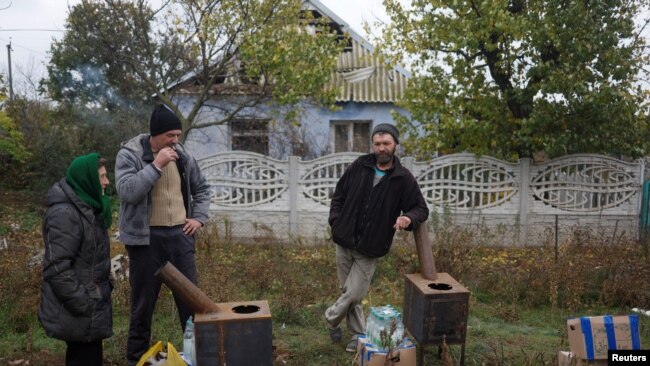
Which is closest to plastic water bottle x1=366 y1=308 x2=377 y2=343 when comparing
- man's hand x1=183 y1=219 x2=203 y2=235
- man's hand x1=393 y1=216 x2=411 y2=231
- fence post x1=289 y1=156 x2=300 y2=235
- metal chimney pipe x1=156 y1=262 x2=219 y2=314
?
man's hand x1=393 y1=216 x2=411 y2=231

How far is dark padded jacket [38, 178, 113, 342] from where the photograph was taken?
2.85 metres

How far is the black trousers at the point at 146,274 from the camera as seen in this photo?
11.5ft

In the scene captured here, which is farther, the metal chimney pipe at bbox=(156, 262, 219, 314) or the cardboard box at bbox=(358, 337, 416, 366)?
the cardboard box at bbox=(358, 337, 416, 366)

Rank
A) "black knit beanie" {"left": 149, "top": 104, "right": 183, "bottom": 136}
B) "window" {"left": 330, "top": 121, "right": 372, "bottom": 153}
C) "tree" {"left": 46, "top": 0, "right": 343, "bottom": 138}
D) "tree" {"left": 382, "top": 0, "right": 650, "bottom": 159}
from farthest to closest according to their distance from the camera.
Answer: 1. "window" {"left": 330, "top": 121, "right": 372, "bottom": 153}
2. "tree" {"left": 46, "top": 0, "right": 343, "bottom": 138}
3. "tree" {"left": 382, "top": 0, "right": 650, "bottom": 159}
4. "black knit beanie" {"left": 149, "top": 104, "right": 183, "bottom": 136}

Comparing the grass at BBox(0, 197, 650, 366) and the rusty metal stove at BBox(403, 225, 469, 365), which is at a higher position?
the rusty metal stove at BBox(403, 225, 469, 365)

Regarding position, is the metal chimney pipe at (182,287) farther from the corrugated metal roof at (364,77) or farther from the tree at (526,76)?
the corrugated metal roof at (364,77)

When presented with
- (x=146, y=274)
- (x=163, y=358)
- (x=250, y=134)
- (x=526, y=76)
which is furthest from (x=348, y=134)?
(x=163, y=358)

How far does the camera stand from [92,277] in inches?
118

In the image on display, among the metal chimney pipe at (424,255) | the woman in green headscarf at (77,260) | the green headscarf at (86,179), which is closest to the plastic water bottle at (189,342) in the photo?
the woman in green headscarf at (77,260)

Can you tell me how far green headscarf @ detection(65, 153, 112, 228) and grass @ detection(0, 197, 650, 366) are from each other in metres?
1.60

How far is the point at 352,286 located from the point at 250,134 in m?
9.44

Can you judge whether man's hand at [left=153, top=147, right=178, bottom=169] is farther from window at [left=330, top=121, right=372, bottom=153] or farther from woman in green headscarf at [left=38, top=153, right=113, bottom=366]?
window at [left=330, top=121, right=372, bottom=153]

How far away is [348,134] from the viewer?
14.2m

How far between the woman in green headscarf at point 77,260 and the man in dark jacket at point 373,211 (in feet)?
5.93
